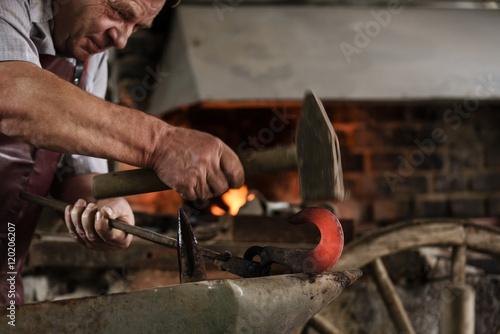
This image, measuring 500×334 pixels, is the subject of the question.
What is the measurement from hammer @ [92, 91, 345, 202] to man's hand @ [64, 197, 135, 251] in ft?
0.52

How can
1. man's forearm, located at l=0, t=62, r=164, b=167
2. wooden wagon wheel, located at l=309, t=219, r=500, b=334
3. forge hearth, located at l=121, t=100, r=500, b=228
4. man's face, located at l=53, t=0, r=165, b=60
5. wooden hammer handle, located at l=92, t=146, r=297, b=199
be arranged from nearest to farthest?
man's forearm, located at l=0, t=62, r=164, b=167
wooden hammer handle, located at l=92, t=146, r=297, b=199
man's face, located at l=53, t=0, r=165, b=60
wooden wagon wheel, located at l=309, t=219, r=500, b=334
forge hearth, located at l=121, t=100, r=500, b=228

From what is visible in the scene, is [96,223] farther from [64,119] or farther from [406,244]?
[406,244]

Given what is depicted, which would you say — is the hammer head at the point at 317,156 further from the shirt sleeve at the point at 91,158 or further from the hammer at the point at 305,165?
the shirt sleeve at the point at 91,158

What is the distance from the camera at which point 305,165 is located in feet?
2.75

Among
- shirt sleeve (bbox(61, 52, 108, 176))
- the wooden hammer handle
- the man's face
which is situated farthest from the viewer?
shirt sleeve (bbox(61, 52, 108, 176))

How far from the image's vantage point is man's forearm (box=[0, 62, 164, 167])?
776 mm

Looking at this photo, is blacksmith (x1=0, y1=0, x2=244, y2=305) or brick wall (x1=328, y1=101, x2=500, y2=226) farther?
brick wall (x1=328, y1=101, x2=500, y2=226)

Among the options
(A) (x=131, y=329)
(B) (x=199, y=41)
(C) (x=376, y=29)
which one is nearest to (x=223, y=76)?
(B) (x=199, y=41)

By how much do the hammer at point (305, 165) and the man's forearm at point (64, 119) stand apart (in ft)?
0.33

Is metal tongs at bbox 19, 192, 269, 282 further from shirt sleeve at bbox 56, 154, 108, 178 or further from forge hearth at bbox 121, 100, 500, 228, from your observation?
forge hearth at bbox 121, 100, 500, 228

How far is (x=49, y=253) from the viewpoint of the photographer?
5.49ft

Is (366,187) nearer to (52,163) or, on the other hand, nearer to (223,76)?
(223,76)

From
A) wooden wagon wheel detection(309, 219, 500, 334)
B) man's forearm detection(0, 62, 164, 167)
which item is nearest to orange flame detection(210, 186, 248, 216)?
wooden wagon wheel detection(309, 219, 500, 334)

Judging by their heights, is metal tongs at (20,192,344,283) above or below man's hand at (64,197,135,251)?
above
